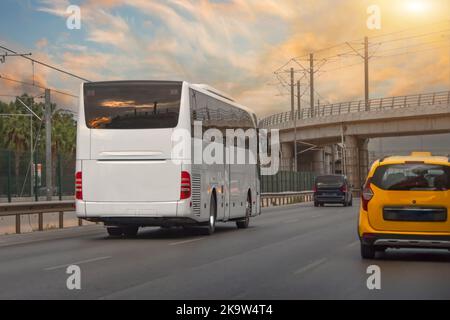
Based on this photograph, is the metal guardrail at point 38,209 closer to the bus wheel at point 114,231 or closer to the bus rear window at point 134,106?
the bus wheel at point 114,231

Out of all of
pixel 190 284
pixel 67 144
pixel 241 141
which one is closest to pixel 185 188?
pixel 241 141

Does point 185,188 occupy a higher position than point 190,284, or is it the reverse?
point 185,188

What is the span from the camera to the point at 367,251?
13.9 meters

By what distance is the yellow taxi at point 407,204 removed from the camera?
1298cm

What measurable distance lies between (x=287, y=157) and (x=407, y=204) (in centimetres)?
7586

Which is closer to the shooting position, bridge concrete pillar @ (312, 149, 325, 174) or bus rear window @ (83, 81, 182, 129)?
bus rear window @ (83, 81, 182, 129)

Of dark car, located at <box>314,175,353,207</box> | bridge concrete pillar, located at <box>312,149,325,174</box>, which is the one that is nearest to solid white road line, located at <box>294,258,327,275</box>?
dark car, located at <box>314,175,353,207</box>

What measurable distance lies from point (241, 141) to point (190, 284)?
13.3 m

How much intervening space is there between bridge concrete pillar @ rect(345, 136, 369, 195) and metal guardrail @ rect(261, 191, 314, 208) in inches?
394

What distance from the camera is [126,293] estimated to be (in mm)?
9695

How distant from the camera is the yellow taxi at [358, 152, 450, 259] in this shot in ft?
42.6

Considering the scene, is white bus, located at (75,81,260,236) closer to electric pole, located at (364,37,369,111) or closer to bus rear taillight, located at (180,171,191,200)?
bus rear taillight, located at (180,171,191,200)

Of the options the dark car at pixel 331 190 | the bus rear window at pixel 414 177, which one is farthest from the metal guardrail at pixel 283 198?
the bus rear window at pixel 414 177
